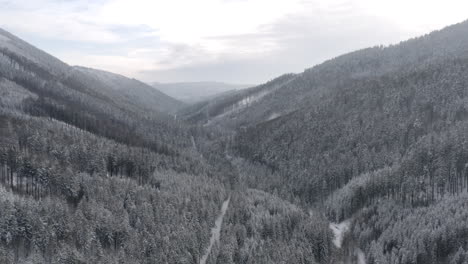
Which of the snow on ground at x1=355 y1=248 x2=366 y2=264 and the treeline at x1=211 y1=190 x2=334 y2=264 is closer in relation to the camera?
the treeline at x1=211 y1=190 x2=334 y2=264

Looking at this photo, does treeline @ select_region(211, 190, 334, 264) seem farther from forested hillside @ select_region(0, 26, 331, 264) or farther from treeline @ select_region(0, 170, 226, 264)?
treeline @ select_region(0, 170, 226, 264)

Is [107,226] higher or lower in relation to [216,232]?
higher

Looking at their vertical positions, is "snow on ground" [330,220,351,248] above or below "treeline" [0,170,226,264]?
below

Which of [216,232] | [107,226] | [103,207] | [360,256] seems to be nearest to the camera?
[107,226]

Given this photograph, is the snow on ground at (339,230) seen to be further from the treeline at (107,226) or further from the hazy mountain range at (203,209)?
the treeline at (107,226)

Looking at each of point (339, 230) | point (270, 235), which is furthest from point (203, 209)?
point (339, 230)

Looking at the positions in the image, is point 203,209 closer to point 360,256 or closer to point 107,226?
point 107,226

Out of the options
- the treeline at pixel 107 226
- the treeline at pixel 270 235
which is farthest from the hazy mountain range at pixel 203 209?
the treeline at pixel 270 235

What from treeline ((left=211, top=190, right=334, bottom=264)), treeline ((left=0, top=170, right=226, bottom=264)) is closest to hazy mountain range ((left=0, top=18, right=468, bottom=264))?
treeline ((left=0, top=170, right=226, bottom=264))

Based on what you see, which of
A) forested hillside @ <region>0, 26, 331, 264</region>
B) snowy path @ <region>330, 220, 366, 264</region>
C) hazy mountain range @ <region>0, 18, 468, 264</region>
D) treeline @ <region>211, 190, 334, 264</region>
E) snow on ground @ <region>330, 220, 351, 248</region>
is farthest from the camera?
snow on ground @ <region>330, 220, 351, 248</region>
